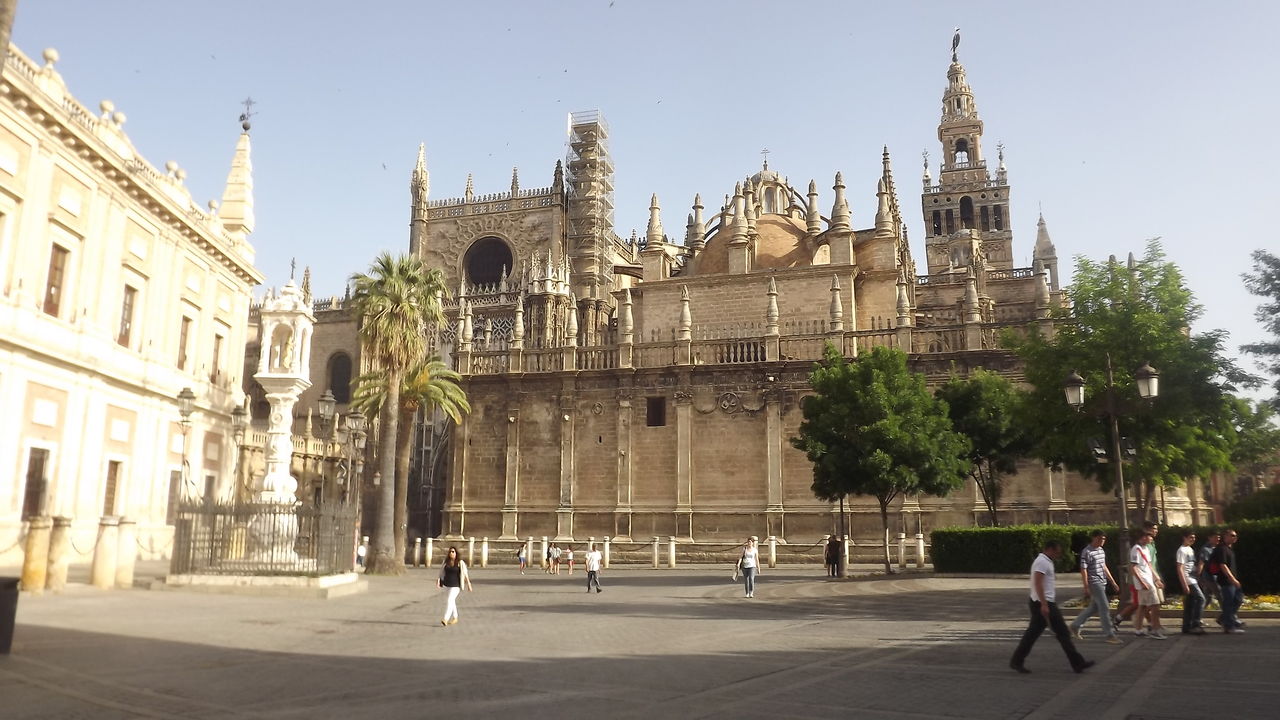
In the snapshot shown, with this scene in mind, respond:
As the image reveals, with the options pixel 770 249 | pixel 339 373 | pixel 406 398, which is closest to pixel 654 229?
pixel 770 249

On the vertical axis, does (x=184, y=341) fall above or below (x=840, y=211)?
below

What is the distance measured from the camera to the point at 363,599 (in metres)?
18.1

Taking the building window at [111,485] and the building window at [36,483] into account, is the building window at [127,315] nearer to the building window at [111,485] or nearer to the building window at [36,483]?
the building window at [111,485]

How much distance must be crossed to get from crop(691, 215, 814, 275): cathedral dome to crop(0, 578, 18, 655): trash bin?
32.6m

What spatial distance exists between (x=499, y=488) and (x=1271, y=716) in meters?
30.5

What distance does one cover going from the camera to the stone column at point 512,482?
3444 cm

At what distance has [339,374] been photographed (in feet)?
178

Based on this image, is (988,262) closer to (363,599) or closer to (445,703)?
(363,599)

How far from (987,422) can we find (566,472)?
1591cm

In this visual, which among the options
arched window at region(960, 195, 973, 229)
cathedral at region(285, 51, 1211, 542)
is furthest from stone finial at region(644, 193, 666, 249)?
arched window at region(960, 195, 973, 229)

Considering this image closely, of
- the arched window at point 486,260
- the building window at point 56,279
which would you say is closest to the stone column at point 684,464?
the building window at point 56,279

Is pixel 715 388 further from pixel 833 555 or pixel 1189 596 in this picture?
pixel 1189 596

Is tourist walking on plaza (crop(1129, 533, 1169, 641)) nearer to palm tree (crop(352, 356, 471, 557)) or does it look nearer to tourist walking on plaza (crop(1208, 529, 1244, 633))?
tourist walking on plaza (crop(1208, 529, 1244, 633))

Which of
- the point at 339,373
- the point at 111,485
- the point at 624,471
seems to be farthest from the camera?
the point at 339,373
